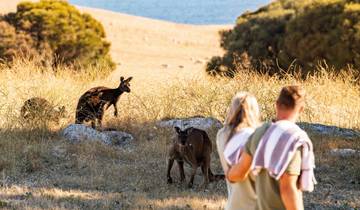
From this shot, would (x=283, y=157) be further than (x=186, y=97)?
No

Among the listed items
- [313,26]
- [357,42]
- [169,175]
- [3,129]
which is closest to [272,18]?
[313,26]

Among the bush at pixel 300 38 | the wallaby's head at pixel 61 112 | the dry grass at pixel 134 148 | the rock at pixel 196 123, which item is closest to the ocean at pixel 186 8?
the bush at pixel 300 38

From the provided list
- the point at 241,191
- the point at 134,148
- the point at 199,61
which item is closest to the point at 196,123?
the point at 134,148

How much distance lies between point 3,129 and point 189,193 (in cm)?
377

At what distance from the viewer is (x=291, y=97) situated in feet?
14.8

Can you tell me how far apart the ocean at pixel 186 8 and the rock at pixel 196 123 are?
4032cm

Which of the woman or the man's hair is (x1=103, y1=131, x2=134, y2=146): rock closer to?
the woman

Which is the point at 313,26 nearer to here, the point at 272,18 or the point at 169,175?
the point at 272,18

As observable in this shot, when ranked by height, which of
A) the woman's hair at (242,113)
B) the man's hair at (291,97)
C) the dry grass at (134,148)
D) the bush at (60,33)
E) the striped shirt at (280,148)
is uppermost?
the bush at (60,33)

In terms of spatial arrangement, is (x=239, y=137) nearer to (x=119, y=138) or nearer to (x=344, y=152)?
(x=344, y=152)

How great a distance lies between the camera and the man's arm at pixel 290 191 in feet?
14.6

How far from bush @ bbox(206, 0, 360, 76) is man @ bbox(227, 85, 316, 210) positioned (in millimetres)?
13288

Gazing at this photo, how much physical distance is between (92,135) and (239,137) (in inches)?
209

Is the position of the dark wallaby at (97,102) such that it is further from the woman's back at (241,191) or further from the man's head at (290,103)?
the man's head at (290,103)
